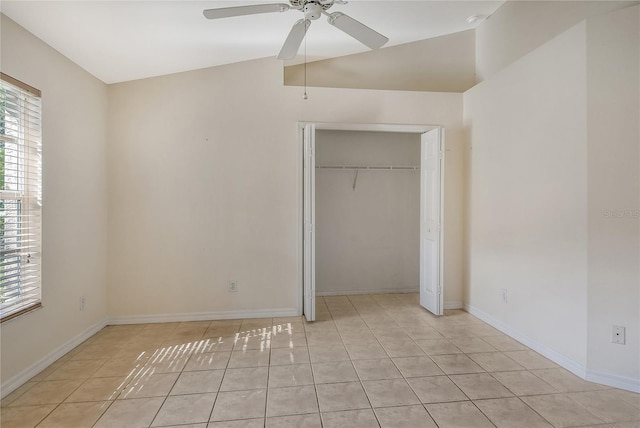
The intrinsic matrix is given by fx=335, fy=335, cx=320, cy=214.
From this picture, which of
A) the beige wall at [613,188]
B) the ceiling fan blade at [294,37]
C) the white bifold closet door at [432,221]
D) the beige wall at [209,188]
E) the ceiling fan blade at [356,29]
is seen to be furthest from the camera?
the white bifold closet door at [432,221]

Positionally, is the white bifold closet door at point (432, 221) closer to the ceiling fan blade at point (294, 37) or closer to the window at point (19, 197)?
the ceiling fan blade at point (294, 37)

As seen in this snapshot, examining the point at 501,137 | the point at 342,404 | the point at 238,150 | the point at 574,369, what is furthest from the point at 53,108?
the point at 574,369

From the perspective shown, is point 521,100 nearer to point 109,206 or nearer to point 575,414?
point 575,414

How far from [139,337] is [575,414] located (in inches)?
135

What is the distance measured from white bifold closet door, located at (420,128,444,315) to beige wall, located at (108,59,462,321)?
0.88 meters

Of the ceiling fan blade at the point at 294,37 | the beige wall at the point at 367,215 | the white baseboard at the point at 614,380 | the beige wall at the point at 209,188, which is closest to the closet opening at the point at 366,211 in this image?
the beige wall at the point at 367,215

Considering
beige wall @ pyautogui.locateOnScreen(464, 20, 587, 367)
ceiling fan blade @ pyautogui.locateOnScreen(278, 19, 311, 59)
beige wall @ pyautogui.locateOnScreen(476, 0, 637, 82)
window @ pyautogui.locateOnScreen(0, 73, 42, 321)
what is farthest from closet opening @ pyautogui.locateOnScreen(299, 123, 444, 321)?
window @ pyautogui.locateOnScreen(0, 73, 42, 321)

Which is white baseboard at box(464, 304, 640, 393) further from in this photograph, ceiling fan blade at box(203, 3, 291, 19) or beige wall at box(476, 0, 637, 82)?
ceiling fan blade at box(203, 3, 291, 19)

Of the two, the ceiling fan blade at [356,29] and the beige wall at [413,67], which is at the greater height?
the beige wall at [413,67]

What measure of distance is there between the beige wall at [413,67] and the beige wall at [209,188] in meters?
0.52

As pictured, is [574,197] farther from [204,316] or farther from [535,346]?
[204,316]

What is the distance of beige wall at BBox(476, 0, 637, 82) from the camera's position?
287 centimetres

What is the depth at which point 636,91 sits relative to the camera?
2197 millimetres

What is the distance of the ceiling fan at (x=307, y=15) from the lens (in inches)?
74.0
